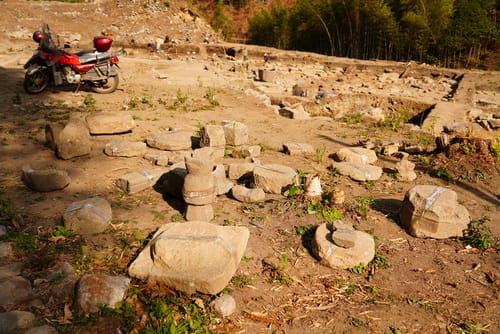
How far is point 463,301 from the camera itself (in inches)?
126

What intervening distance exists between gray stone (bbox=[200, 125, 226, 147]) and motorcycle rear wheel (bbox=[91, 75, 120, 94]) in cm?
388

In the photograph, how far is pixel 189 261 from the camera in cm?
292

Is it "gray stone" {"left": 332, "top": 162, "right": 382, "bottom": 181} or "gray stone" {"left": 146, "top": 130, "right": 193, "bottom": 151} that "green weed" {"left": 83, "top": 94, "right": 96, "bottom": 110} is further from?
"gray stone" {"left": 332, "top": 162, "right": 382, "bottom": 181}

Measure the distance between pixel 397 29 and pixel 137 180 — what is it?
49.6 feet

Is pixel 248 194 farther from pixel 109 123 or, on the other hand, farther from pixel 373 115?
pixel 373 115

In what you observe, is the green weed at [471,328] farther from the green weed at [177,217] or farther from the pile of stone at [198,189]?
the green weed at [177,217]

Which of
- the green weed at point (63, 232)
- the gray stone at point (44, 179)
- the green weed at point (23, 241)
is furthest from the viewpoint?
the gray stone at point (44, 179)

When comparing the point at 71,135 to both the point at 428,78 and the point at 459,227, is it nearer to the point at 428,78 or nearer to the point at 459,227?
the point at 459,227

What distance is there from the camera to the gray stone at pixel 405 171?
545 cm

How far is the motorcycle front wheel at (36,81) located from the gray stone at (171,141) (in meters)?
3.58

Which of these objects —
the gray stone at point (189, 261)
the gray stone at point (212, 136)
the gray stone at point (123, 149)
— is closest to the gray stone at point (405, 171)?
the gray stone at point (212, 136)

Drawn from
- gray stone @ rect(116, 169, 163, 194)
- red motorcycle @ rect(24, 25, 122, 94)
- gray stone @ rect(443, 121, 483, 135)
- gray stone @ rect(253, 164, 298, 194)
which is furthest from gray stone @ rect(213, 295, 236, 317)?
red motorcycle @ rect(24, 25, 122, 94)

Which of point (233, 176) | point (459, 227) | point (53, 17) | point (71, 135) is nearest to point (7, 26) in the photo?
point (53, 17)

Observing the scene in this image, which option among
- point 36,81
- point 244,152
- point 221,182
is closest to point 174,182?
point 221,182
